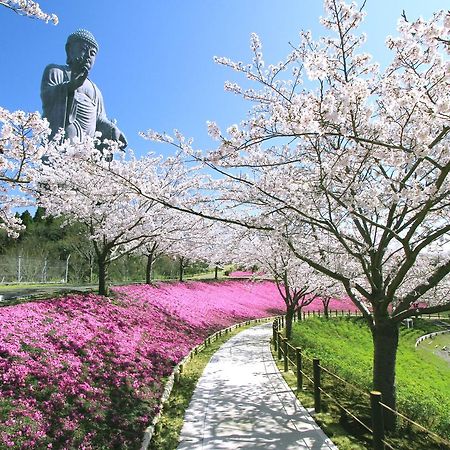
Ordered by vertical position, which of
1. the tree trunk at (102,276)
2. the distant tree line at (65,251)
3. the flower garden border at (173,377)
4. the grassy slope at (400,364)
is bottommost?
→ the grassy slope at (400,364)

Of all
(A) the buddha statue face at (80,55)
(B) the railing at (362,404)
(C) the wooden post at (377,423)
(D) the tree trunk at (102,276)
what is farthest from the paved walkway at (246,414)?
(A) the buddha statue face at (80,55)

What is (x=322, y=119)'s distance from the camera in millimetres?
5020

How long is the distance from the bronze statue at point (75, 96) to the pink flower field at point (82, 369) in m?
25.0

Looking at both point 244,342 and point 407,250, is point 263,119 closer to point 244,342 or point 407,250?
point 407,250

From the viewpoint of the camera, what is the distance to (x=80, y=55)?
3794 centimetres

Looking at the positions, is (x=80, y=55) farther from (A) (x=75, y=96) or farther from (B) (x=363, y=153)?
(B) (x=363, y=153)

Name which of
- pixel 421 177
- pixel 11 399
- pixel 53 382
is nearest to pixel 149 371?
pixel 53 382

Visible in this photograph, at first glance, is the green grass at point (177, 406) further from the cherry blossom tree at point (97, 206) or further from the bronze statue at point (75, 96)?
the bronze statue at point (75, 96)

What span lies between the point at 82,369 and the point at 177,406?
6.93ft

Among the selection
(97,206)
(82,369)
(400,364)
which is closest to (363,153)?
(82,369)

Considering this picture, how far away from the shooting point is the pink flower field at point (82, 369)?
6008 mm

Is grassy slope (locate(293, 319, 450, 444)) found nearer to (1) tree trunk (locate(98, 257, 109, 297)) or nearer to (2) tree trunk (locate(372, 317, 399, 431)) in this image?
(2) tree trunk (locate(372, 317, 399, 431))

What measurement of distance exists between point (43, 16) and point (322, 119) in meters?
3.40

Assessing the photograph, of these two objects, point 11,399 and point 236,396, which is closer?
point 11,399
